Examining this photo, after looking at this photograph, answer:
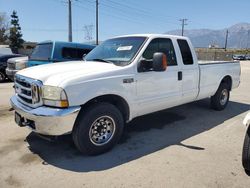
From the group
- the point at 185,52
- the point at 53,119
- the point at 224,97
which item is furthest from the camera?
the point at 224,97

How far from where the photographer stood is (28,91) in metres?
3.98

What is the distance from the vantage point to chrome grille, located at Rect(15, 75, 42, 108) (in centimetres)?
375

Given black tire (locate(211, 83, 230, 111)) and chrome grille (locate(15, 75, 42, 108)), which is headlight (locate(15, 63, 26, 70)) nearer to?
chrome grille (locate(15, 75, 42, 108))

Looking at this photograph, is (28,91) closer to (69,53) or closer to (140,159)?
(140,159)

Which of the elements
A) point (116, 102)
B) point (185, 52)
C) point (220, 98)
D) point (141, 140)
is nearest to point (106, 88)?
point (116, 102)

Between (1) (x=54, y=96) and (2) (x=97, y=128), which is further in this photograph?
(2) (x=97, y=128)

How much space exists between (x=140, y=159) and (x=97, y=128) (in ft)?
2.75

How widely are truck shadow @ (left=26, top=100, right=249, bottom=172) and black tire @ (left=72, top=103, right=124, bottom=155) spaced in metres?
0.16

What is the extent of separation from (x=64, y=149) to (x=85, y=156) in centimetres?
50

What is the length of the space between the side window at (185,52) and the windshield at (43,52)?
4.45 meters

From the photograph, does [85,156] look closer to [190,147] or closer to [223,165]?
[190,147]

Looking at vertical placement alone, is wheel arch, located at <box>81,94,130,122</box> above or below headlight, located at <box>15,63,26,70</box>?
below

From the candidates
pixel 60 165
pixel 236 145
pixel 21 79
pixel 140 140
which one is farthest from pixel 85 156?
pixel 236 145

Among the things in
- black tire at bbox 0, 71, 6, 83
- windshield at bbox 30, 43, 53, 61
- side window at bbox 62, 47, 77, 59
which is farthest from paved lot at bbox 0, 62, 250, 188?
black tire at bbox 0, 71, 6, 83
